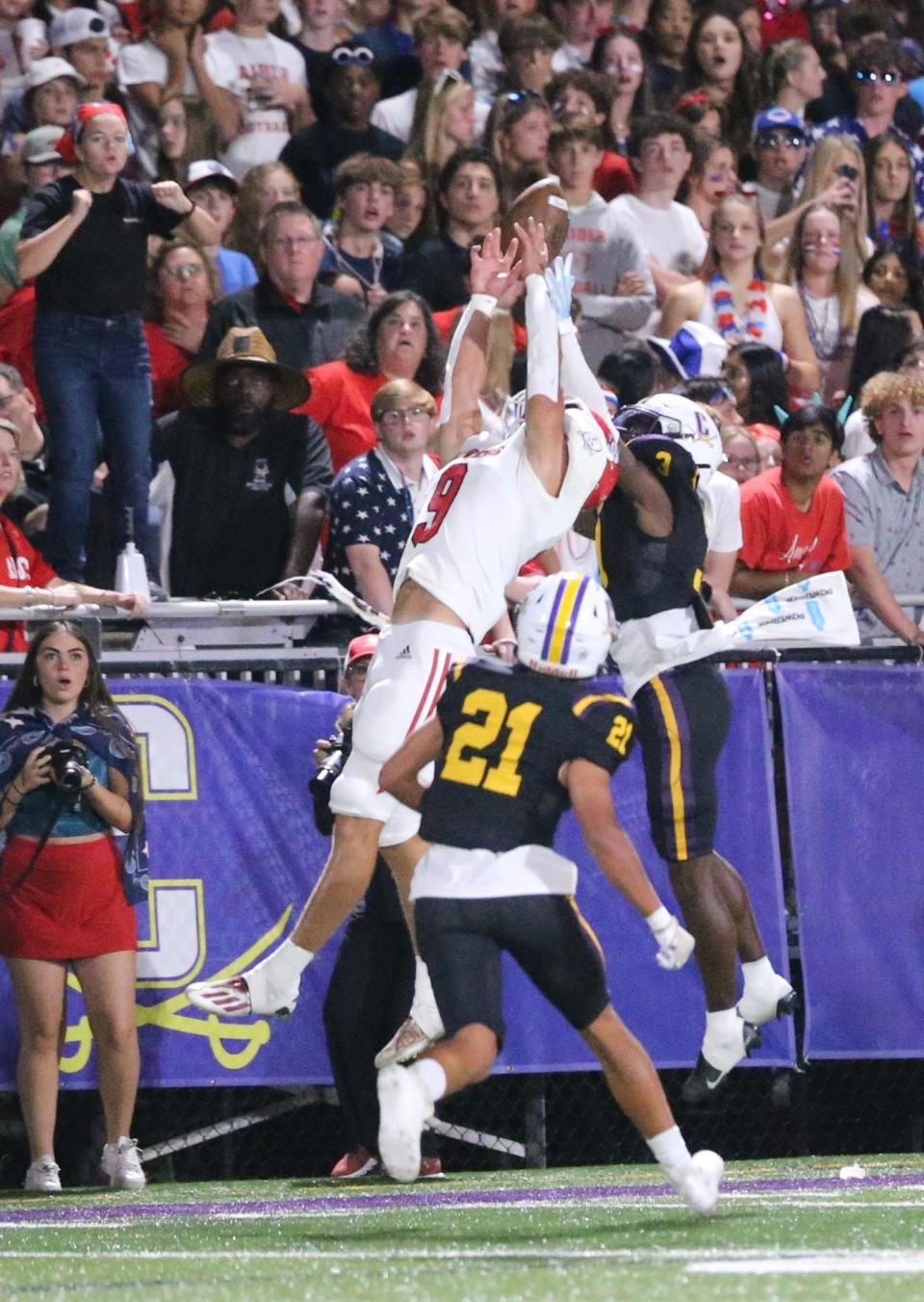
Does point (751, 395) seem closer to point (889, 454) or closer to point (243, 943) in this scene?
point (889, 454)

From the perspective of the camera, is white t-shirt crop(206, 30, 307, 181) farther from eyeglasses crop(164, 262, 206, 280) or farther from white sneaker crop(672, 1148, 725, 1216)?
white sneaker crop(672, 1148, 725, 1216)

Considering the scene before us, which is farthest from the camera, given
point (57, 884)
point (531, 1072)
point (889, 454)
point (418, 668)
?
point (889, 454)

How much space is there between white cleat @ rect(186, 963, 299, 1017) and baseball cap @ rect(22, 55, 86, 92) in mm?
4752

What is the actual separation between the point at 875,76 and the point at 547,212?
6348 millimetres

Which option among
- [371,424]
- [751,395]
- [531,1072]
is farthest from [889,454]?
[531,1072]

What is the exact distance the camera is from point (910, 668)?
8.88 meters

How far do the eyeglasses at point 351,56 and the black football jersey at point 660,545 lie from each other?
4687 millimetres

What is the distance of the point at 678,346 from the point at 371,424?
1515 millimetres

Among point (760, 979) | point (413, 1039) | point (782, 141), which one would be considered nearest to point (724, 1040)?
point (760, 979)

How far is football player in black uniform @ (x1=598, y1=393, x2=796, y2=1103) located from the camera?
7359mm

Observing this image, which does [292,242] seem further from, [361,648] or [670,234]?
[670,234]

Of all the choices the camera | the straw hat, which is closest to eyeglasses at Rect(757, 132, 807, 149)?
the straw hat

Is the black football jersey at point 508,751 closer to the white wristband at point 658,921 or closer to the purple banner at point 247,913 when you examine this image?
the white wristband at point 658,921

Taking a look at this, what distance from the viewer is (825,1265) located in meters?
4.75
